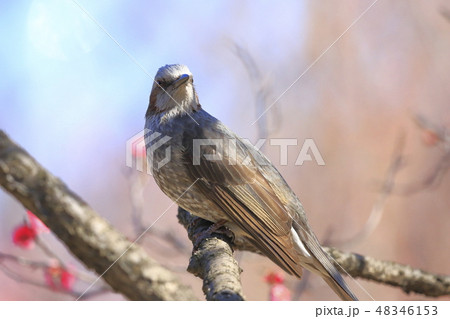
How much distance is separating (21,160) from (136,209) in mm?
755

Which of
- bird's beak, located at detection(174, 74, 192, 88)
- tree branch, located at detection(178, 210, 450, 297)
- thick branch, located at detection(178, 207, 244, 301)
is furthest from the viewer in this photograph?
bird's beak, located at detection(174, 74, 192, 88)

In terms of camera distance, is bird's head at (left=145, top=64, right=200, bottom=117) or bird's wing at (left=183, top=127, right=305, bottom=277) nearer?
bird's wing at (left=183, top=127, right=305, bottom=277)

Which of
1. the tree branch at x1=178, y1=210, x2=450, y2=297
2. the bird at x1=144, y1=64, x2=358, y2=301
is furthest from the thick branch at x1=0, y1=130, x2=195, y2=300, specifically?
the tree branch at x1=178, y1=210, x2=450, y2=297

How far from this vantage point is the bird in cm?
262

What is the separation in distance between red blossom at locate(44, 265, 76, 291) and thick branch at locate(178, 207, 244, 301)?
2.15 feet

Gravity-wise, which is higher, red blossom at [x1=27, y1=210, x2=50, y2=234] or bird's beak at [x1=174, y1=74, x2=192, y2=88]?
bird's beak at [x1=174, y1=74, x2=192, y2=88]

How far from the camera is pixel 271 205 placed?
106 inches

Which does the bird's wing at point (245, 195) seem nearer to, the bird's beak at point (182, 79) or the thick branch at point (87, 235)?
the bird's beak at point (182, 79)

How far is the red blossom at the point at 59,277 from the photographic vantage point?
2771 millimetres

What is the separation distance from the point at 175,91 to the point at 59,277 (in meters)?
1.15

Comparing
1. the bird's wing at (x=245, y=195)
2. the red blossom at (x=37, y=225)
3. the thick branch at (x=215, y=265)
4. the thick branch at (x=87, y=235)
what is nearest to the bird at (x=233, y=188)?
the bird's wing at (x=245, y=195)

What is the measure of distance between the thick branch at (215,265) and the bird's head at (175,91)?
637mm

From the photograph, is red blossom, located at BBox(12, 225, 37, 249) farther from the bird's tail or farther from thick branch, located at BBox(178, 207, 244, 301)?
the bird's tail
